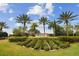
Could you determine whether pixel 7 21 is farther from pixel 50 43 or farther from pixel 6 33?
pixel 50 43

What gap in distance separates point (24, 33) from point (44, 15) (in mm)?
353

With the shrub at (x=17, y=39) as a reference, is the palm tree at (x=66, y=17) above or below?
above

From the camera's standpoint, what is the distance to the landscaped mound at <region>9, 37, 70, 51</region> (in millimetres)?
3012

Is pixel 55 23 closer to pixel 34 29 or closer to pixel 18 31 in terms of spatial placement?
pixel 34 29

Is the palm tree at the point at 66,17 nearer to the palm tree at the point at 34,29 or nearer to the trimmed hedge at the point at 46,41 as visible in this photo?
the trimmed hedge at the point at 46,41

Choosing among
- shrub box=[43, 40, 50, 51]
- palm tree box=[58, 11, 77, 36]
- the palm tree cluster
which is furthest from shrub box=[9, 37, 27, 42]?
palm tree box=[58, 11, 77, 36]

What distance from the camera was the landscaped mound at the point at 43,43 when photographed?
3.01 meters

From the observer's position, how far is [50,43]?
9.92ft

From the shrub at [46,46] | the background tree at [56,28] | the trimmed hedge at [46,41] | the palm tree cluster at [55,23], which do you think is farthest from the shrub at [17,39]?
the background tree at [56,28]

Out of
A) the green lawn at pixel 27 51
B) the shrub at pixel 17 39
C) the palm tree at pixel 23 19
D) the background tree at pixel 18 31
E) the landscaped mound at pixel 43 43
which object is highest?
the palm tree at pixel 23 19

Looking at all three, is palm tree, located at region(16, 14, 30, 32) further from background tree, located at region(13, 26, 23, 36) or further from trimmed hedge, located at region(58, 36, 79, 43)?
trimmed hedge, located at region(58, 36, 79, 43)

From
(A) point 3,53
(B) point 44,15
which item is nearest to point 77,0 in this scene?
(B) point 44,15

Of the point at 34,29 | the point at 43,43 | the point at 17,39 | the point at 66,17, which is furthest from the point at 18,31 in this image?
the point at 66,17

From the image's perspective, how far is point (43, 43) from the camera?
9.92 ft
